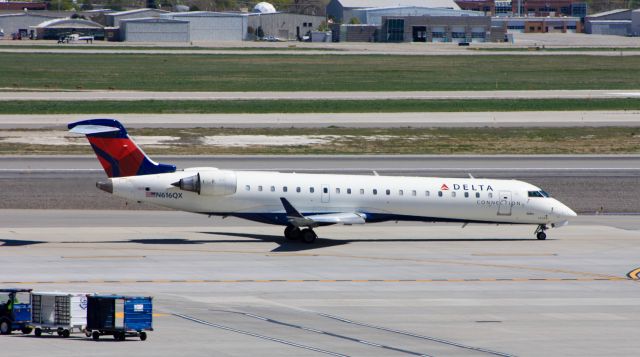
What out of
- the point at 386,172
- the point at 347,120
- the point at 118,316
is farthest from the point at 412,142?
the point at 118,316

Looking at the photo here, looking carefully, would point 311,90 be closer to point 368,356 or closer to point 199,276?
point 199,276

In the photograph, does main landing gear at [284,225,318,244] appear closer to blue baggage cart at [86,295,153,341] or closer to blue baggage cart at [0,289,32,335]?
blue baggage cart at [86,295,153,341]

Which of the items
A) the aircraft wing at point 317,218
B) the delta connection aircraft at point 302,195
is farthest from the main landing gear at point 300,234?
the aircraft wing at point 317,218

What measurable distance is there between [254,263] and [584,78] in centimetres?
9804

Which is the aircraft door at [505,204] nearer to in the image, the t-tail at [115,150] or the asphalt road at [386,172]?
the asphalt road at [386,172]

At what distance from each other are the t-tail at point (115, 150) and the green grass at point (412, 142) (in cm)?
2435

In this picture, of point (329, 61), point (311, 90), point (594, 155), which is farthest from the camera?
point (329, 61)

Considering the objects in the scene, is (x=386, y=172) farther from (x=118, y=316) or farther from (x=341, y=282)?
(x=118, y=316)

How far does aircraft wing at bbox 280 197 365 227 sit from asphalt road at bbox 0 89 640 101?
5872 centimetres

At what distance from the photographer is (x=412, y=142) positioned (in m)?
76.1

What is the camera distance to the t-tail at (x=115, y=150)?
Result: 44781 mm

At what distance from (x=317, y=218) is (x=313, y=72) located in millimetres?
Result: 95499

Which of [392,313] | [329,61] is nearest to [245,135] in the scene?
[392,313]

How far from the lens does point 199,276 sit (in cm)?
3772
